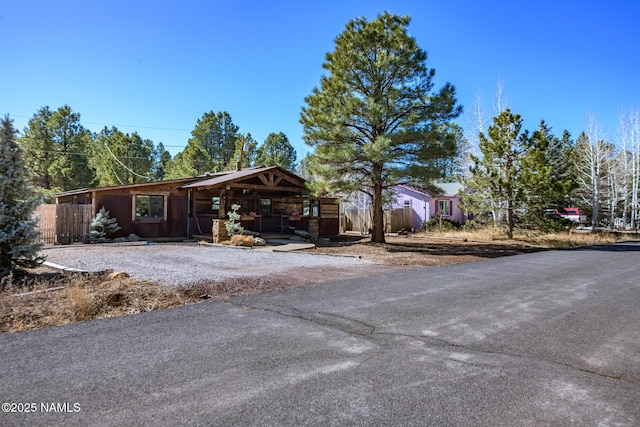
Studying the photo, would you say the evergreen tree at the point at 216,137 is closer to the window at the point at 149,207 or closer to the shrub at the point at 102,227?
the window at the point at 149,207

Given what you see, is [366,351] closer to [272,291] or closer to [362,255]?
[272,291]

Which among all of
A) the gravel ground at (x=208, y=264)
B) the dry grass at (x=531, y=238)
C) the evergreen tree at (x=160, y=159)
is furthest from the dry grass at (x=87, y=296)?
the evergreen tree at (x=160, y=159)

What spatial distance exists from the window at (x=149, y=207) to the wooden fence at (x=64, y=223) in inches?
79.9

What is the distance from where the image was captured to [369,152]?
1479cm

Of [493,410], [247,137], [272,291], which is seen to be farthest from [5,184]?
[247,137]

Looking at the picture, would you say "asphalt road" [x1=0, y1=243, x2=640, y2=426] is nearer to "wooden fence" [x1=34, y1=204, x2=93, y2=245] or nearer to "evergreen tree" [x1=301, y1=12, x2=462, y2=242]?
"evergreen tree" [x1=301, y1=12, x2=462, y2=242]

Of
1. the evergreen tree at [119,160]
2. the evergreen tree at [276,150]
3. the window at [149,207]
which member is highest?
the evergreen tree at [276,150]

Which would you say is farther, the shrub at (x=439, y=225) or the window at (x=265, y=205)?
the shrub at (x=439, y=225)

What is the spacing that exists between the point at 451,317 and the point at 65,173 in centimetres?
2855

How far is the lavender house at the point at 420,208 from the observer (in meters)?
28.4

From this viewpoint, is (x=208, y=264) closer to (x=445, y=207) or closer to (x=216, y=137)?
(x=445, y=207)

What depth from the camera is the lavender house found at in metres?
28.4

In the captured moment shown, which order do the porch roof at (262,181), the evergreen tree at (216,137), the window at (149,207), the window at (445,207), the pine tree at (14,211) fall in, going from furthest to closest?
the evergreen tree at (216,137) < the window at (445,207) < the window at (149,207) < the porch roof at (262,181) < the pine tree at (14,211)

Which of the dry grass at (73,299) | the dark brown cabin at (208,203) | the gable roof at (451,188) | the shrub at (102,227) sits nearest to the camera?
the dry grass at (73,299)
